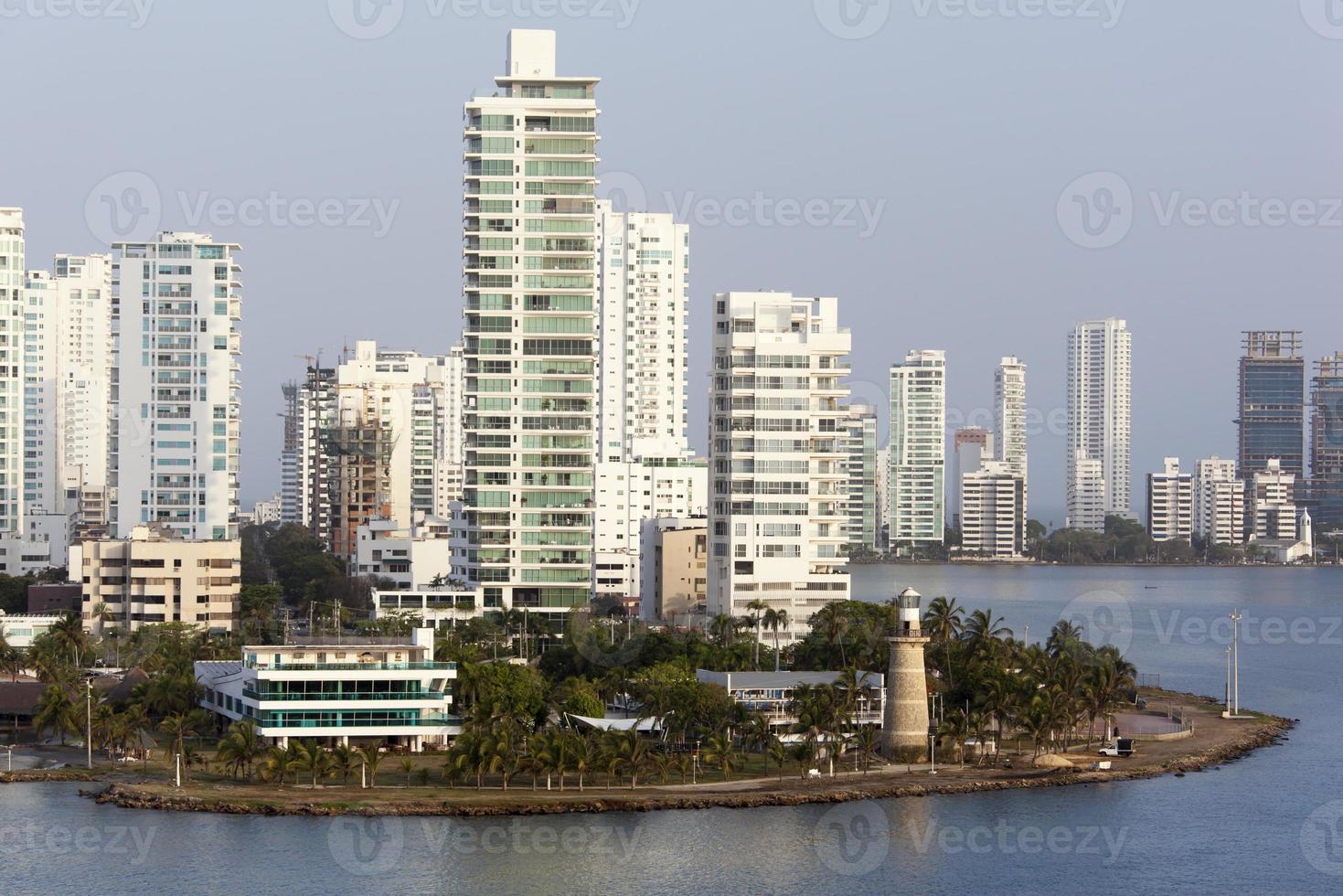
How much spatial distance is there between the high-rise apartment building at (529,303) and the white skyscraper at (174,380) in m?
22.2

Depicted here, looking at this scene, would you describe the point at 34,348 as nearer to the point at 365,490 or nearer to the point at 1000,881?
the point at 365,490

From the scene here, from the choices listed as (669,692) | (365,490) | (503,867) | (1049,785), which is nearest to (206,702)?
(669,692)

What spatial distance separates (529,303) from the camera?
77750 mm

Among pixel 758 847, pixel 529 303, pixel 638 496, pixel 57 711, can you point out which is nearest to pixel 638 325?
pixel 638 496

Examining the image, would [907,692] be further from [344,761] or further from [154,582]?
[154,582]

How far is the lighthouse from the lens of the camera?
2111 inches

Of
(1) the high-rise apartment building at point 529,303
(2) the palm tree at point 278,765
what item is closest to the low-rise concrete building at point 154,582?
(1) the high-rise apartment building at point 529,303

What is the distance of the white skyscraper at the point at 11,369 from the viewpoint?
109062 mm

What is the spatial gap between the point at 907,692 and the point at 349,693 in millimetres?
15342

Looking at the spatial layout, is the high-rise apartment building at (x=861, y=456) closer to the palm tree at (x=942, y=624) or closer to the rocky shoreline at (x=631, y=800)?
the palm tree at (x=942, y=624)

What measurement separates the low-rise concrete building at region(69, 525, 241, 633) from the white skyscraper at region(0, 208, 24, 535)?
31712mm

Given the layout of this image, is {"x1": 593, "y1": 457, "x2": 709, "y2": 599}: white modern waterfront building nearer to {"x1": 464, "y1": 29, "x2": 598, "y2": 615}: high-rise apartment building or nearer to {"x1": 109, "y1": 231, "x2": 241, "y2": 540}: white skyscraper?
{"x1": 109, "y1": 231, "x2": 241, "y2": 540}: white skyscraper

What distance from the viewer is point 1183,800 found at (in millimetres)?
52312

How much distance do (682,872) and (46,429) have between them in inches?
4064
